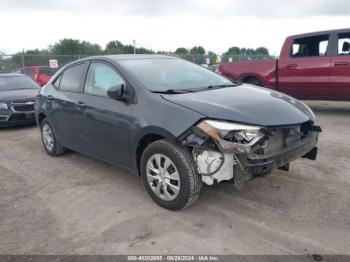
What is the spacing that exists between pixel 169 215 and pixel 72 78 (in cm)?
266

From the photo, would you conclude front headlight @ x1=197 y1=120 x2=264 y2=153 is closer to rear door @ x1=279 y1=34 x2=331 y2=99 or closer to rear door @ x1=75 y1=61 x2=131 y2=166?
rear door @ x1=75 y1=61 x2=131 y2=166

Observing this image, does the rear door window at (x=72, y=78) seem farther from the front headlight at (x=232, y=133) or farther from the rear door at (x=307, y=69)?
the rear door at (x=307, y=69)

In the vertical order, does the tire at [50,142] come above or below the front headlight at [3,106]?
below

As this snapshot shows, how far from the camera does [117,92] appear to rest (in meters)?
4.07

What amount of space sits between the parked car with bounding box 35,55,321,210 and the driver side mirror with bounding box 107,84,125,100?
11mm

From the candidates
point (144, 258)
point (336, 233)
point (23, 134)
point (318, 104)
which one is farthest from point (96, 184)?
point (318, 104)

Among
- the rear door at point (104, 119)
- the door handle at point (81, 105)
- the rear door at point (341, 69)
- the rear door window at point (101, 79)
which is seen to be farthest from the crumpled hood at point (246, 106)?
the rear door at point (341, 69)

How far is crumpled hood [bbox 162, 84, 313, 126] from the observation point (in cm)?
350

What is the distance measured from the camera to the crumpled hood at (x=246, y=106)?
11.5ft

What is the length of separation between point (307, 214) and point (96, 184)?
2520mm

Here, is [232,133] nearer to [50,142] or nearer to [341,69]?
[50,142]

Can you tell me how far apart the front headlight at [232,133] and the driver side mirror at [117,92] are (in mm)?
1103

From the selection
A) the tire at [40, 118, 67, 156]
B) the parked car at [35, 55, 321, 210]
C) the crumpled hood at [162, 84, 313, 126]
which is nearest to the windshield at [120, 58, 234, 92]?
the parked car at [35, 55, 321, 210]

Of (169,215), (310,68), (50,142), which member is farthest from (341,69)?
(50,142)
